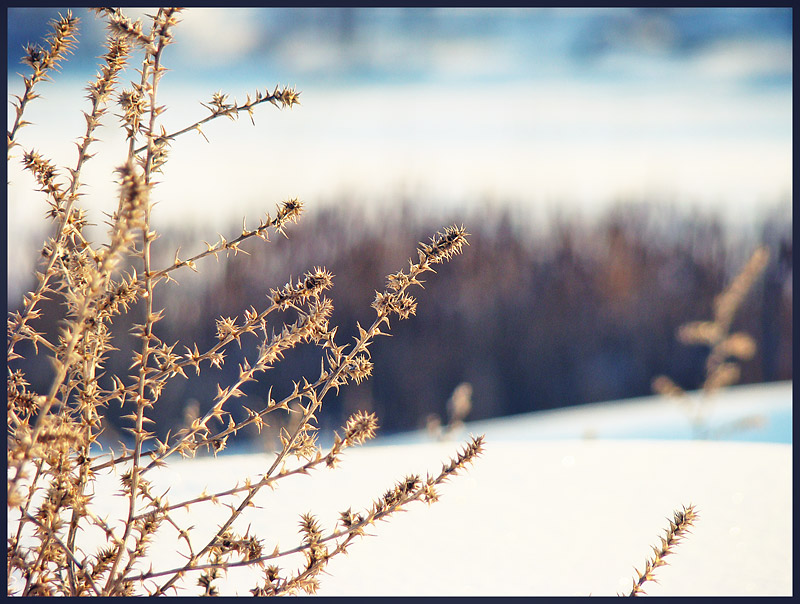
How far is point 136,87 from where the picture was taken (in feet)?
4.06

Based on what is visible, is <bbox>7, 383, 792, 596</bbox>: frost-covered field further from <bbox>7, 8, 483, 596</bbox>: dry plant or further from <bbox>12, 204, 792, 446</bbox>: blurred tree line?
<bbox>12, 204, 792, 446</bbox>: blurred tree line

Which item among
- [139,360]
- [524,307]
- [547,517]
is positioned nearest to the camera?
[139,360]

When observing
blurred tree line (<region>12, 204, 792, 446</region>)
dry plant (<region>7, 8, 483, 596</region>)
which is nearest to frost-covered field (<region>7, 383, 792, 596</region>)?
dry plant (<region>7, 8, 483, 596</region>)

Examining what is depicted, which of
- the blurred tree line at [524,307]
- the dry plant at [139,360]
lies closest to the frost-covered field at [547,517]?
the dry plant at [139,360]

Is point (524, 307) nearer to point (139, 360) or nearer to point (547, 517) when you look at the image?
point (547, 517)

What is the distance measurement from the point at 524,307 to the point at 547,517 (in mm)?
8059

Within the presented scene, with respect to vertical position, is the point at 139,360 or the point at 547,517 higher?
the point at 139,360

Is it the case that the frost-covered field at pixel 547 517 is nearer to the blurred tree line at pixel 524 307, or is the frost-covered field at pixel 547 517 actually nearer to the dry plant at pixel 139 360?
the dry plant at pixel 139 360

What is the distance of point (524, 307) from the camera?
33.4 ft

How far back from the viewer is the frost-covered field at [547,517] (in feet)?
5.97

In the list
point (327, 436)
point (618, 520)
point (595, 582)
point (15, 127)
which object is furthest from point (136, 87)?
point (327, 436)

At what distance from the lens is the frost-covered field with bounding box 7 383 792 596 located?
1819mm

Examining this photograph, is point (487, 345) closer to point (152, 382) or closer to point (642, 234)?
point (642, 234)

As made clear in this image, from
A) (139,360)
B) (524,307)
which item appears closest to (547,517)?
→ (139,360)
